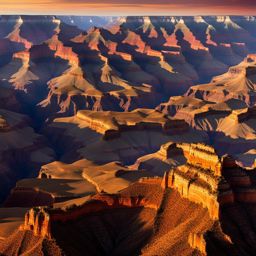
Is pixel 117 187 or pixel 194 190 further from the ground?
pixel 194 190

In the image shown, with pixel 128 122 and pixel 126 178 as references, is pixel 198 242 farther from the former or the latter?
pixel 128 122

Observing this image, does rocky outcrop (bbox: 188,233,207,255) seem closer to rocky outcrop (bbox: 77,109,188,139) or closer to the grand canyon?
the grand canyon

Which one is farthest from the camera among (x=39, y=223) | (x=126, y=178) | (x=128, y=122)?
(x=128, y=122)

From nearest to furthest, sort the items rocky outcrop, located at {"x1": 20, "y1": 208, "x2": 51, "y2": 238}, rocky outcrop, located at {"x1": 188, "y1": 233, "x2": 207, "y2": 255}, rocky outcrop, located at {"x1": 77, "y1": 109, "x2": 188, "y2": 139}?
rocky outcrop, located at {"x1": 188, "y1": 233, "x2": 207, "y2": 255} → rocky outcrop, located at {"x1": 20, "y1": 208, "x2": 51, "y2": 238} → rocky outcrop, located at {"x1": 77, "y1": 109, "x2": 188, "y2": 139}

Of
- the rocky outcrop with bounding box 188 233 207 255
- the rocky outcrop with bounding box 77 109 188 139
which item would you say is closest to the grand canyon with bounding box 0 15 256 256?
the rocky outcrop with bounding box 188 233 207 255

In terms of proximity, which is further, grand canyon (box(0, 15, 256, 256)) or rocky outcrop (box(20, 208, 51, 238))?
rocky outcrop (box(20, 208, 51, 238))

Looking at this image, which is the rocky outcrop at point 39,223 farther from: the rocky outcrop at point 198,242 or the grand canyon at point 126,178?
→ the rocky outcrop at point 198,242

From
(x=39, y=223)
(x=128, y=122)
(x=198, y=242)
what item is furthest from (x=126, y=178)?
(x=128, y=122)

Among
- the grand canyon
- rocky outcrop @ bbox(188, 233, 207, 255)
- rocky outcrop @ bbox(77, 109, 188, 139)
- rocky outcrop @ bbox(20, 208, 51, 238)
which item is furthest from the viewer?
rocky outcrop @ bbox(77, 109, 188, 139)

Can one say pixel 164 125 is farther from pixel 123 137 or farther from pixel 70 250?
pixel 70 250

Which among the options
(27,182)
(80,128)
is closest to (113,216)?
(27,182)

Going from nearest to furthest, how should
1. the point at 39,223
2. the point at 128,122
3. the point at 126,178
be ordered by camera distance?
1. the point at 39,223
2. the point at 126,178
3. the point at 128,122
